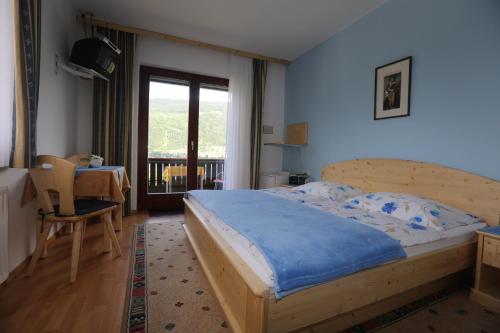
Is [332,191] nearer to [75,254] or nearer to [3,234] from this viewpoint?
[75,254]

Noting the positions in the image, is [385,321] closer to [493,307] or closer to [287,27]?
[493,307]

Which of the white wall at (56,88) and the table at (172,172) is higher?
the white wall at (56,88)

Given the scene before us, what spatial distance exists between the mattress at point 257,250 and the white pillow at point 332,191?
3.44 ft

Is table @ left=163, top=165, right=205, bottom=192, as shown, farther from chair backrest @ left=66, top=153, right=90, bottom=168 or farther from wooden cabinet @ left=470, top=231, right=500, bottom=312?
wooden cabinet @ left=470, top=231, right=500, bottom=312

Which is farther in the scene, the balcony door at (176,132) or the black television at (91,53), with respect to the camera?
the balcony door at (176,132)

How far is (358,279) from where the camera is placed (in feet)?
4.08

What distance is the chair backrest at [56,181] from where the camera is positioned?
5.74ft

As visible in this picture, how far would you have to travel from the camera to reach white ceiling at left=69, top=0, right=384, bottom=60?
9.28ft

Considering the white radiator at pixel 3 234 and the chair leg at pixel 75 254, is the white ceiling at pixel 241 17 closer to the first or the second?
the white radiator at pixel 3 234

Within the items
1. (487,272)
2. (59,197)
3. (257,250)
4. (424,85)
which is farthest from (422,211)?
(59,197)

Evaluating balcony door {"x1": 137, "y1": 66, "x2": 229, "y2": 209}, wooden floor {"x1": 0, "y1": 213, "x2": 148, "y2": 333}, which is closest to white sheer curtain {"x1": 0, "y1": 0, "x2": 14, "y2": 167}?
wooden floor {"x1": 0, "y1": 213, "x2": 148, "y2": 333}

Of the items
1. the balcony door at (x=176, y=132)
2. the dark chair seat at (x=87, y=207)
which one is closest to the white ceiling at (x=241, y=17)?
the balcony door at (x=176, y=132)

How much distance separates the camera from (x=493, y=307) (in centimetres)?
159

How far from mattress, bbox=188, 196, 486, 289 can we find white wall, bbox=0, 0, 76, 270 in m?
1.40
